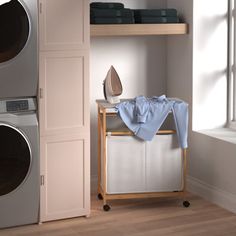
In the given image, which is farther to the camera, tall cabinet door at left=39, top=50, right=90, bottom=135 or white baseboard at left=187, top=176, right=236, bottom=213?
white baseboard at left=187, top=176, right=236, bottom=213

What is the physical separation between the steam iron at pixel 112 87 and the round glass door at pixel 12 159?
0.78m

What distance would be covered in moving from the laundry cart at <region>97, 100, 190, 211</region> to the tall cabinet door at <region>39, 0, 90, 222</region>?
25cm

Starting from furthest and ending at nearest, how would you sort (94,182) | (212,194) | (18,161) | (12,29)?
(94,182)
(212,194)
(18,161)
(12,29)

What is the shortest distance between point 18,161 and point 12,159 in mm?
44

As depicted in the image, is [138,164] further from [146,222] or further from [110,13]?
[110,13]

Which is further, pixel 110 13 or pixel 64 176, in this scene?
pixel 110 13

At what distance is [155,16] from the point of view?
15.4ft

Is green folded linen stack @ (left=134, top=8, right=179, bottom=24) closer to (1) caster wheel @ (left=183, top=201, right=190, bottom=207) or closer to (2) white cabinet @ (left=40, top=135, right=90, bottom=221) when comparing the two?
(2) white cabinet @ (left=40, top=135, right=90, bottom=221)

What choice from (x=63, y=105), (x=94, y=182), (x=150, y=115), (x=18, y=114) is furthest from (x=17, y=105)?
(x=94, y=182)

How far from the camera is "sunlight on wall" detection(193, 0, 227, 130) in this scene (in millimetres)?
4762

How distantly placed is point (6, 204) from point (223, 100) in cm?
188

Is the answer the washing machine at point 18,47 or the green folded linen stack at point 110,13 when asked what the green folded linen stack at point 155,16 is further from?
the washing machine at point 18,47

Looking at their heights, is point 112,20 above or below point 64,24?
above

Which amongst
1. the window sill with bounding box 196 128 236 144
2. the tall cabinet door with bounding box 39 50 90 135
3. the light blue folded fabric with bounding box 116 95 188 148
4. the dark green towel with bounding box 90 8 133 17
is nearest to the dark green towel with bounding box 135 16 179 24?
the dark green towel with bounding box 90 8 133 17
